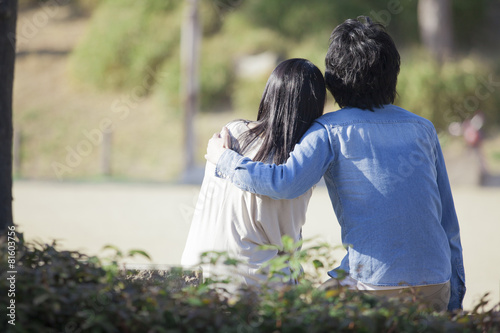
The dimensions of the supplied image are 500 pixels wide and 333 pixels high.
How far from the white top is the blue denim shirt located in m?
0.12

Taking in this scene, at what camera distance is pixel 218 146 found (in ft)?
7.69

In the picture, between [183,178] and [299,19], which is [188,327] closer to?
[183,178]

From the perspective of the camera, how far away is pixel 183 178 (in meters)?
11.6

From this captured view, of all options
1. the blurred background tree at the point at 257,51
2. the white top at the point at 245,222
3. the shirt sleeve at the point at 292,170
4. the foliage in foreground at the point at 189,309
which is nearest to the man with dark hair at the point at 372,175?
the shirt sleeve at the point at 292,170

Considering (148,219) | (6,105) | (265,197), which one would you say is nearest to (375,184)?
(265,197)

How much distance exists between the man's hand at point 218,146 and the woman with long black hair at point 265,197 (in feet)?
0.19

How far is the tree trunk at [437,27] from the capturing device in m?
15.7

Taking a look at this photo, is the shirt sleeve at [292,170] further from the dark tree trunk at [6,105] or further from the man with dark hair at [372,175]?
the dark tree trunk at [6,105]

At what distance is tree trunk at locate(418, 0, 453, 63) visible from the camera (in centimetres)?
1567

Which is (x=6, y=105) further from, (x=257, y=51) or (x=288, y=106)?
(x=257, y=51)

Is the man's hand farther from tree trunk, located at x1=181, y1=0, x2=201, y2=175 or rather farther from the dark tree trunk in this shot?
tree trunk, located at x1=181, y1=0, x2=201, y2=175

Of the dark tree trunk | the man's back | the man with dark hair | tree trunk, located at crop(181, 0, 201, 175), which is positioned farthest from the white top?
tree trunk, located at crop(181, 0, 201, 175)

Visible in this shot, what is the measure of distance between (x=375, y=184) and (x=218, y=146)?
64 centimetres

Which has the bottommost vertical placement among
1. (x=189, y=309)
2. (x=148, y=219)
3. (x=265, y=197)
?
(x=148, y=219)
